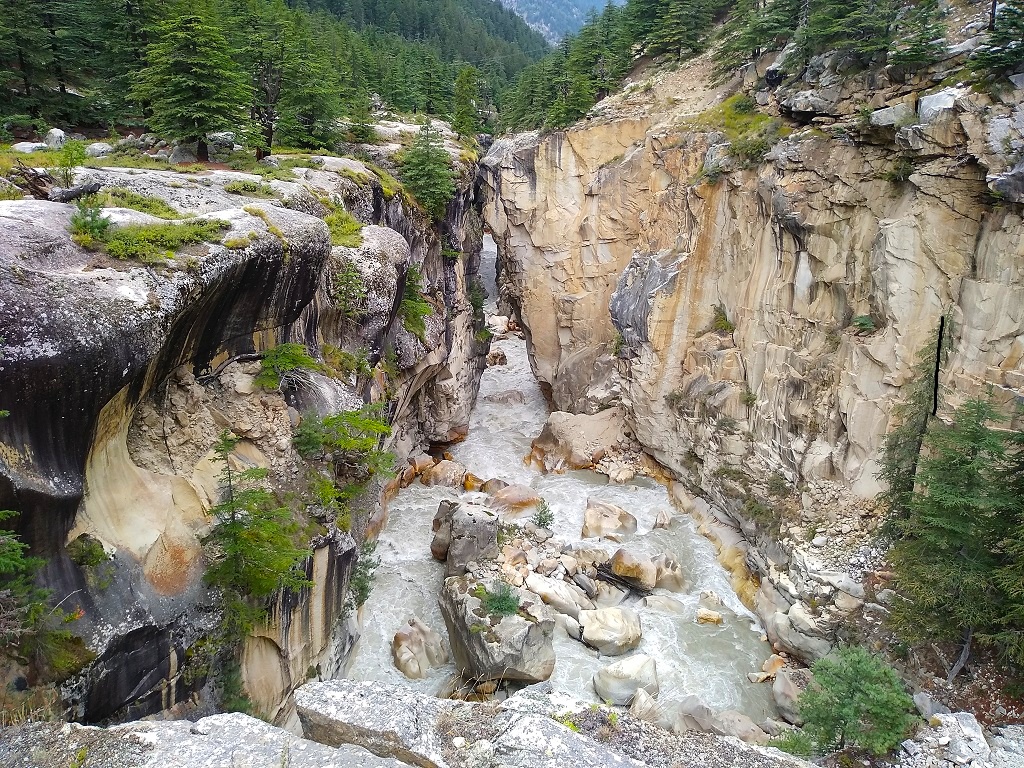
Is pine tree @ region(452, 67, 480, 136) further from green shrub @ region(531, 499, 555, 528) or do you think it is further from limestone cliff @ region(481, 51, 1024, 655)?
green shrub @ region(531, 499, 555, 528)

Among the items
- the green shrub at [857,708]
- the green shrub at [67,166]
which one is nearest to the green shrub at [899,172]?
the green shrub at [857,708]

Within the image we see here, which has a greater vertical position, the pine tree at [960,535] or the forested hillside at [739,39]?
the forested hillside at [739,39]

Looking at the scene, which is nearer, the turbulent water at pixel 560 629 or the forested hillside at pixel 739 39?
the turbulent water at pixel 560 629

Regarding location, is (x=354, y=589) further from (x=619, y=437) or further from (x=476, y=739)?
(x=619, y=437)

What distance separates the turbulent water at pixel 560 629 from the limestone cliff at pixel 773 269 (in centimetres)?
204

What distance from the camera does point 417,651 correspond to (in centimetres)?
1592

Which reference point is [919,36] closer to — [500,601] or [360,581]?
[500,601]

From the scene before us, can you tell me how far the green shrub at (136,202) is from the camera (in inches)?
456

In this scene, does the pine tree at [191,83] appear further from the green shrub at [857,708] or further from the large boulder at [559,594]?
the green shrub at [857,708]

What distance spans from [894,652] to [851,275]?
10.3 meters

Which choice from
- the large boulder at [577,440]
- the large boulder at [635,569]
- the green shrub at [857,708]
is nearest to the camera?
the green shrub at [857,708]

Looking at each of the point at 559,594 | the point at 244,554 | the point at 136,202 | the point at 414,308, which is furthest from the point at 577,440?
the point at 136,202

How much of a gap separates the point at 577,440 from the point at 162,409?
18.6 m

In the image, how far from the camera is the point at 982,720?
→ 1122cm
